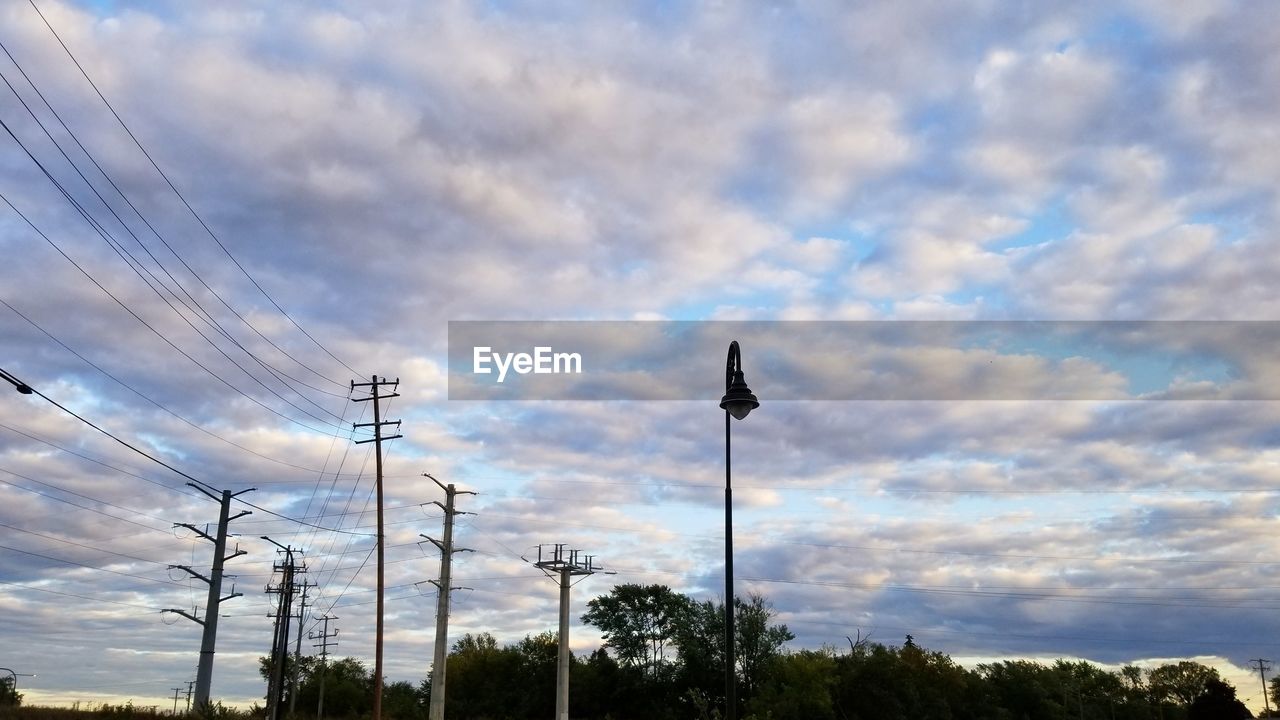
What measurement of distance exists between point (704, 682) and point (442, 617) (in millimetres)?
50192

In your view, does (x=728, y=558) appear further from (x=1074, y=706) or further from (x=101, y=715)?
(x=1074, y=706)

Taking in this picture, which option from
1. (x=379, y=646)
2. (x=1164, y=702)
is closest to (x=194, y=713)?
(x=379, y=646)

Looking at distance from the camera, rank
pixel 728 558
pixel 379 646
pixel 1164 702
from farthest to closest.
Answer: pixel 1164 702 → pixel 379 646 → pixel 728 558

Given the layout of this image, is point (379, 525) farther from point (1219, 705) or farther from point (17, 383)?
point (1219, 705)

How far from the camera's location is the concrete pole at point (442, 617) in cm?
5419

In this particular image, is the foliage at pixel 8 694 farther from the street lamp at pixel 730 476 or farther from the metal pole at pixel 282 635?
the street lamp at pixel 730 476

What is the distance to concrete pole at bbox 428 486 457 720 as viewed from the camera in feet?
178

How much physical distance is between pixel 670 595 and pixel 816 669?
22770 mm

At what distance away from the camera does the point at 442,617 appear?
2227 inches

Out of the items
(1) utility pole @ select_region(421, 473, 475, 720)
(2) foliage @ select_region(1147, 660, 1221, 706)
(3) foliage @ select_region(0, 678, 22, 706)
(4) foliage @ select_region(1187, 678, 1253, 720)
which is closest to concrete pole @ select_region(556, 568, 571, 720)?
(1) utility pole @ select_region(421, 473, 475, 720)

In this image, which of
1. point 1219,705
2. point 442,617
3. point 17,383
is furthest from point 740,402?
point 1219,705

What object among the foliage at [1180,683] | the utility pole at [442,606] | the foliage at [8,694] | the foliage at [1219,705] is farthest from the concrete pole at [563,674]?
the foliage at [1180,683]

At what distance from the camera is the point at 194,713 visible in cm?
5119

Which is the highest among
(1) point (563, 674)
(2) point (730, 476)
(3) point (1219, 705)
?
(2) point (730, 476)
